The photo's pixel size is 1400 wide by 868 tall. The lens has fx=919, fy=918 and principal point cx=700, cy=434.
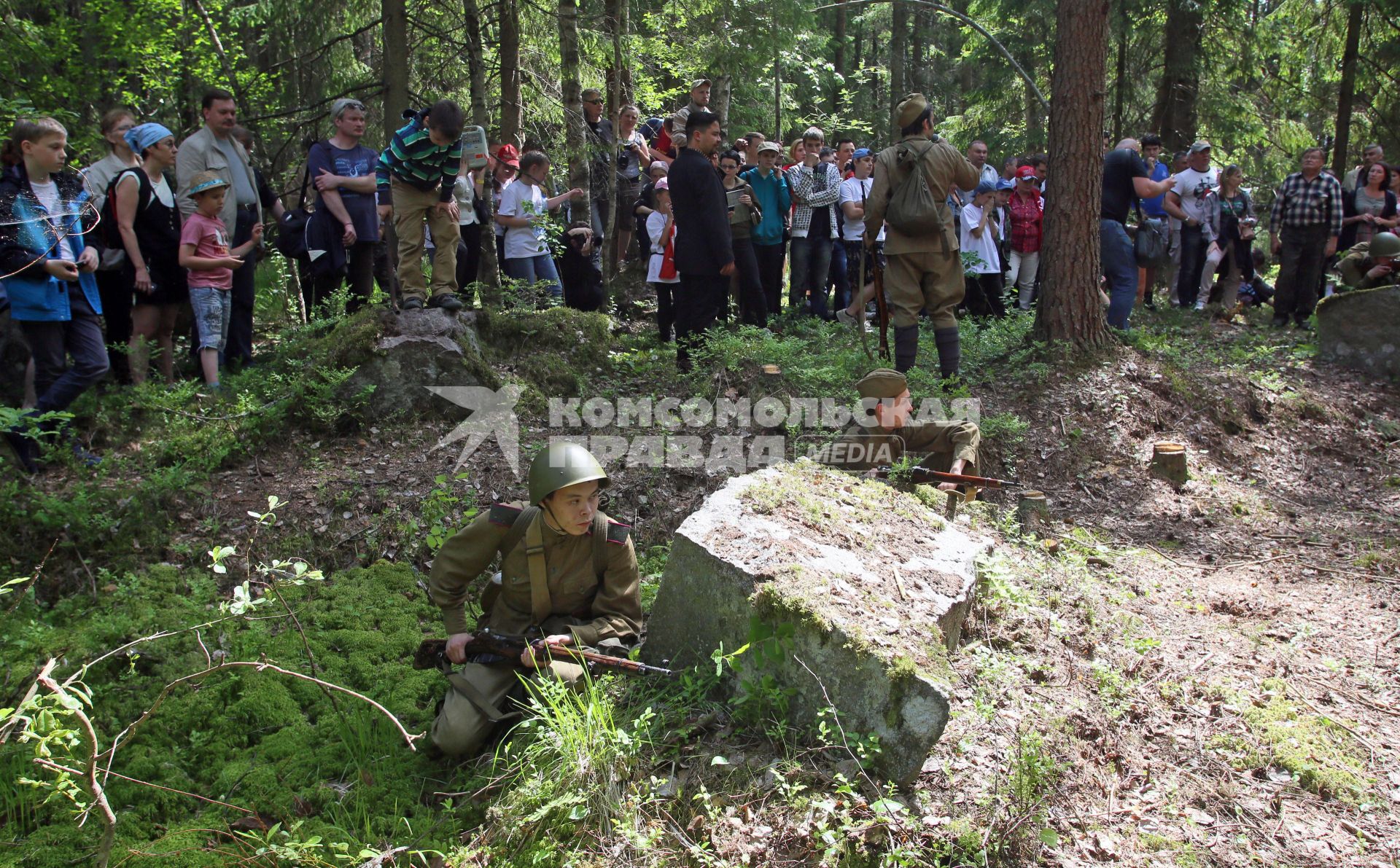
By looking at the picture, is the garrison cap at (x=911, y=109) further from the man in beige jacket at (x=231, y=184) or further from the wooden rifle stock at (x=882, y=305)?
the man in beige jacket at (x=231, y=184)

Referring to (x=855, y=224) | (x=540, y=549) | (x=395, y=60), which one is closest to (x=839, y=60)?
(x=855, y=224)

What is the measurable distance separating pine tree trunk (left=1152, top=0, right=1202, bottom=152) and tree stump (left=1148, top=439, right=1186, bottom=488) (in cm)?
918

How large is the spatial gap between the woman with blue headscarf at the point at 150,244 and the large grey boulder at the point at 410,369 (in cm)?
162

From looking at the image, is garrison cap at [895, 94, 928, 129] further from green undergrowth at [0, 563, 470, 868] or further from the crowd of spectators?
green undergrowth at [0, 563, 470, 868]

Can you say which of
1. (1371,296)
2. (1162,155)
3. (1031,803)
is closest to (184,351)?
(1031,803)

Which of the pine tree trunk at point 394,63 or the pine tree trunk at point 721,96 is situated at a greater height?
the pine tree trunk at point 721,96

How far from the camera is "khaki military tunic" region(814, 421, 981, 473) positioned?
21.5ft

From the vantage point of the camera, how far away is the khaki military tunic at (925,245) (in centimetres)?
752

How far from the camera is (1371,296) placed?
9828 mm

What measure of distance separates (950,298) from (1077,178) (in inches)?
85.0

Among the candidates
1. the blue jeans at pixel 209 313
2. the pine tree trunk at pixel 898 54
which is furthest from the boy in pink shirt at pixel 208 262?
the pine tree trunk at pixel 898 54

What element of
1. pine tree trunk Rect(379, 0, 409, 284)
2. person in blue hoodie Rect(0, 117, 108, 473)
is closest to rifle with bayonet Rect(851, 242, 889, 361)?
pine tree trunk Rect(379, 0, 409, 284)

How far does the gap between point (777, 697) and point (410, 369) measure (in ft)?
16.2

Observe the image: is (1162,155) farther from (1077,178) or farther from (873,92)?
(873,92)
